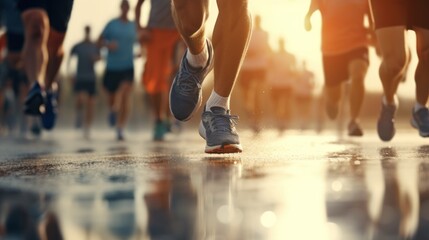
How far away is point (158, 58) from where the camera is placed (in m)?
9.47

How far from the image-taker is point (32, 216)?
205 cm

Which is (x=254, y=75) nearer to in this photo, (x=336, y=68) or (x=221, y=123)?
(x=336, y=68)

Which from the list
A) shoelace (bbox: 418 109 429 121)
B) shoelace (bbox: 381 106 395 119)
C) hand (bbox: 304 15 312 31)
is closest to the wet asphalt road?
shoelace (bbox: 418 109 429 121)

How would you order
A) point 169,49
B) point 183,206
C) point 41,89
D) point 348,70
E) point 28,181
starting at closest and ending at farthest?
point 183,206
point 28,181
point 41,89
point 348,70
point 169,49

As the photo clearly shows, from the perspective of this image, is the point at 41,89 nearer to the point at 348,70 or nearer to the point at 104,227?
the point at 104,227

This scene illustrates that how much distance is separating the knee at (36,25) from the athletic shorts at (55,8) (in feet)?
0.27

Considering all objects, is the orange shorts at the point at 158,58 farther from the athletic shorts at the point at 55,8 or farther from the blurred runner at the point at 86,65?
the blurred runner at the point at 86,65

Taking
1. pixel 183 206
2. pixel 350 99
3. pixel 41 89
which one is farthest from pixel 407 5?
pixel 183 206

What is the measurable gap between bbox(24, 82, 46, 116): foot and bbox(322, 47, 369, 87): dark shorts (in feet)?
14.0

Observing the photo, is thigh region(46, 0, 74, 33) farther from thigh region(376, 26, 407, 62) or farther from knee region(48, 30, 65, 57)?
thigh region(376, 26, 407, 62)

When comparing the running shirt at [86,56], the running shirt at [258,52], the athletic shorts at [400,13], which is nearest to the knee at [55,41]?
the athletic shorts at [400,13]

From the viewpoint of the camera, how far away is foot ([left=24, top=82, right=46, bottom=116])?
5.27 m

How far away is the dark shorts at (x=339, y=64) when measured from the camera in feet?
28.4

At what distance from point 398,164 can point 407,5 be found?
7.77 feet
